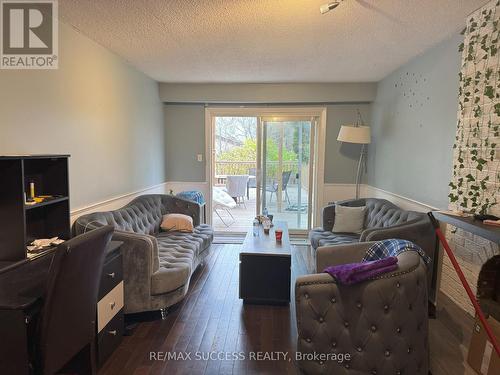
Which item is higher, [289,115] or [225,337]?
[289,115]

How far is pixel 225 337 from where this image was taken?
2529mm

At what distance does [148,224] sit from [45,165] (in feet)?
5.22

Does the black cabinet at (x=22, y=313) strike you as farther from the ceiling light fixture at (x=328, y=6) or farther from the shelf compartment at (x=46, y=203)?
the ceiling light fixture at (x=328, y=6)

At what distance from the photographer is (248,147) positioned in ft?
28.1

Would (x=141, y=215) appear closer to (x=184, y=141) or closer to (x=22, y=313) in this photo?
(x=184, y=141)

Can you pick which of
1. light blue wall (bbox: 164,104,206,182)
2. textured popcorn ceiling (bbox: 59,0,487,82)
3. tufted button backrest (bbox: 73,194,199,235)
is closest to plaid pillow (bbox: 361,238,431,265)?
textured popcorn ceiling (bbox: 59,0,487,82)

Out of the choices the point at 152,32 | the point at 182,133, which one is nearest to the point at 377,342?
the point at 152,32

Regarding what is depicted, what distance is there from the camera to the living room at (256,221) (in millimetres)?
1701

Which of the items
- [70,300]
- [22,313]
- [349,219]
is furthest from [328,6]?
[349,219]

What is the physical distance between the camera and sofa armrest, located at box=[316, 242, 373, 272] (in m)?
2.59

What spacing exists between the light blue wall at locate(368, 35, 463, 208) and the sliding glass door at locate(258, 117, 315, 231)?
1158 millimetres

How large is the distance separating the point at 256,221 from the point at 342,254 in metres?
1.62

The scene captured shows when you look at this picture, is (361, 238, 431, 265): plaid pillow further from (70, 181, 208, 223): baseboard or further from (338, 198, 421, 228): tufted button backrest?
(70, 181, 208, 223): baseboard

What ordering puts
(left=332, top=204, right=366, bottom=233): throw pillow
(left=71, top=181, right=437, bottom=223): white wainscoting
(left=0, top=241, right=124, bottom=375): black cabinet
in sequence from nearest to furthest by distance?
(left=0, top=241, right=124, bottom=375): black cabinet < (left=71, top=181, right=437, bottom=223): white wainscoting < (left=332, top=204, right=366, bottom=233): throw pillow
